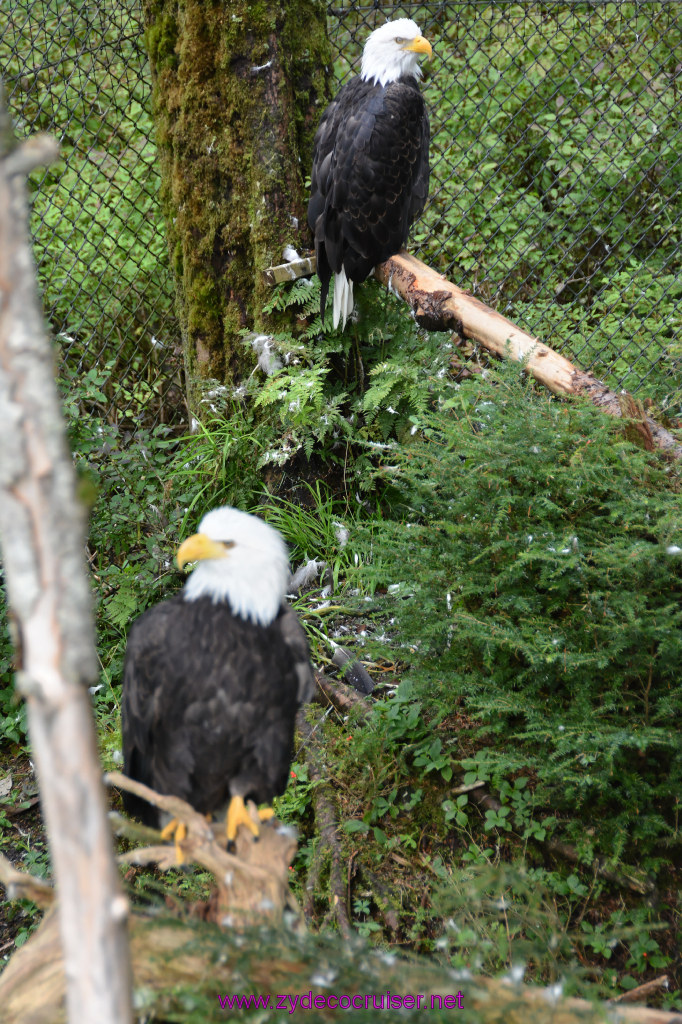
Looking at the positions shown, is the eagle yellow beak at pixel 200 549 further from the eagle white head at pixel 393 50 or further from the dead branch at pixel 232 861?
the eagle white head at pixel 393 50

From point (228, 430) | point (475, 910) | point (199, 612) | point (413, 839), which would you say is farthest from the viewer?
point (228, 430)

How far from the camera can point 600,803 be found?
8.46ft

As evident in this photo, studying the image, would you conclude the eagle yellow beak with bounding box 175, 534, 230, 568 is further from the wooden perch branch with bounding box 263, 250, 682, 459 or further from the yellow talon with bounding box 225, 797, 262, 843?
the wooden perch branch with bounding box 263, 250, 682, 459

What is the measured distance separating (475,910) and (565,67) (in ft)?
17.6

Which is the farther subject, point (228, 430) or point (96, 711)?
point (228, 430)

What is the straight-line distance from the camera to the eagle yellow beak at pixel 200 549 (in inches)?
75.7

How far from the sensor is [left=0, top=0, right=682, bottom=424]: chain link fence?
15.7ft

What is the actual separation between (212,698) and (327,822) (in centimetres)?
116

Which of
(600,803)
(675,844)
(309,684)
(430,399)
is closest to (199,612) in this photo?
(309,684)

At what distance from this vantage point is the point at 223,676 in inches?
77.7

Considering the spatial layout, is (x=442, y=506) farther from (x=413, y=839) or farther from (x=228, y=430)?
(x=228, y=430)

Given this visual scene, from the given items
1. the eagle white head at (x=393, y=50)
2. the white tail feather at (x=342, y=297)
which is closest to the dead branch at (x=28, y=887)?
the white tail feather at (x=342, y=297)

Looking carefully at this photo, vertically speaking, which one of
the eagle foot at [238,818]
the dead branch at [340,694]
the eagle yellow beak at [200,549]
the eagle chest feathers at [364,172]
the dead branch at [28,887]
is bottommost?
the dead branch at [340,694]

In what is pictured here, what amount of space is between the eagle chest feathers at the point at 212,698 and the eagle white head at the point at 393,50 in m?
2.80
